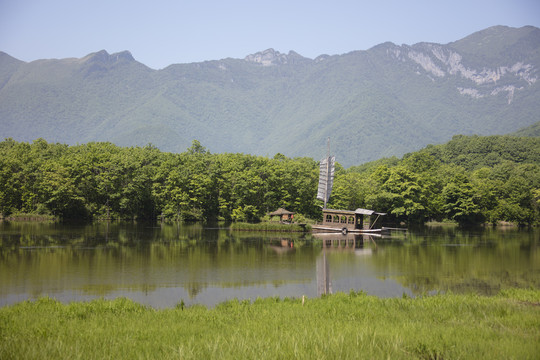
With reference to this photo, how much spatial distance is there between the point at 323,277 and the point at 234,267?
520 centimetres

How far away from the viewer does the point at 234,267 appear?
27.4 m

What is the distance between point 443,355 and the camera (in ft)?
34.8

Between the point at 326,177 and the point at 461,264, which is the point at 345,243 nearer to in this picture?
the point at 461,264

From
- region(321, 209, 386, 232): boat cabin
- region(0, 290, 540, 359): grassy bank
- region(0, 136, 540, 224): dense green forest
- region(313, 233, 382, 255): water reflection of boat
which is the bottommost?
region(313, 233, 382, 255): water reflection of boat

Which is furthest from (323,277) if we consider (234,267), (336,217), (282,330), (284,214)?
(284,214)

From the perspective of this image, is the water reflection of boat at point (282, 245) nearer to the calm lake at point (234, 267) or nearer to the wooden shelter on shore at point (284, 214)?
the calm lake at point (234, 267)

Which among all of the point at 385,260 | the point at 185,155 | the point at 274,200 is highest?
the point at 185,155

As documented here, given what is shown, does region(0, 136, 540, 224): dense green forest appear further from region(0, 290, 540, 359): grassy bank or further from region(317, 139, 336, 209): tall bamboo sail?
region(0, 290, 540, 359): grassy bank

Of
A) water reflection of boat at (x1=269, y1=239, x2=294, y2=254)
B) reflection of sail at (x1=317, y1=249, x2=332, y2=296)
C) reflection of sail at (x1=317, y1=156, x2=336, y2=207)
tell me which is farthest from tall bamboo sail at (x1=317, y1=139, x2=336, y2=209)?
reflection of sail at (x1=317, y1=249, x2=332, y2=296)

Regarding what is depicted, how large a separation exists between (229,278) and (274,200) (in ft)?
151

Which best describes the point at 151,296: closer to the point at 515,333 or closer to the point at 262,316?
the point at 262,316

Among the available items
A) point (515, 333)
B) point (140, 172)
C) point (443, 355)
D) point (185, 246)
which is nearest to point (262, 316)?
point (443, 355)

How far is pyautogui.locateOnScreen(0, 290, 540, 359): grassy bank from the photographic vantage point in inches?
409

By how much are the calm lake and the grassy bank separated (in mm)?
3329
